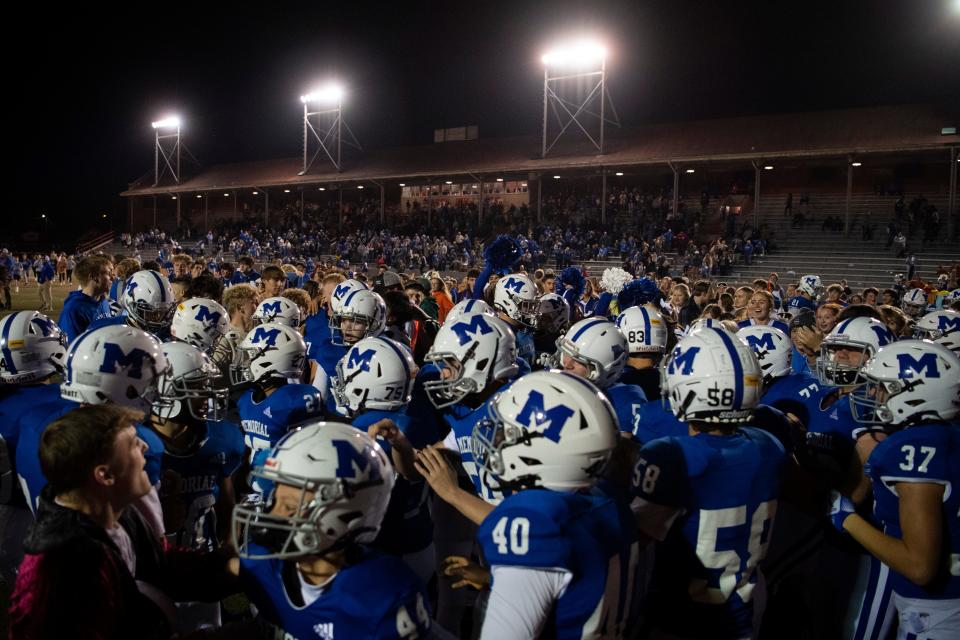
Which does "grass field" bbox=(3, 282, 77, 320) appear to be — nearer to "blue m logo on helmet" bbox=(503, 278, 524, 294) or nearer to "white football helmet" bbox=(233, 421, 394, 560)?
"blue m logo on helmet" bbox=(503, 278, 524, 294)

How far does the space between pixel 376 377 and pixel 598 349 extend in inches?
59.8

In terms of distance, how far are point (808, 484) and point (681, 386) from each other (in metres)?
0.81

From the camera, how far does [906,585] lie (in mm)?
3369

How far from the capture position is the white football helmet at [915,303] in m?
12.3

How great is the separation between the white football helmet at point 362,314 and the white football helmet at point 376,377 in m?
2.29

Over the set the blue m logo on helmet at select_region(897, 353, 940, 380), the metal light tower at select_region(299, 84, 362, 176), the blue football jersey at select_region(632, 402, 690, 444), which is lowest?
the blue football jersey at select_region(632, 402, 690, 444)

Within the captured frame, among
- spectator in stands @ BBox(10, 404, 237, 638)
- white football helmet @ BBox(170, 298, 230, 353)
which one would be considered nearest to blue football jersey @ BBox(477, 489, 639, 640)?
spectator in stands @ BBox(10, 404, 237, 638)

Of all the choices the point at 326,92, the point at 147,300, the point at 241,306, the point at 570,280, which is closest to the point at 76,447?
the point at 147,300

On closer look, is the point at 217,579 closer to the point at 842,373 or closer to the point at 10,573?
the point at 10,573

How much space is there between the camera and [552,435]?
2479mm

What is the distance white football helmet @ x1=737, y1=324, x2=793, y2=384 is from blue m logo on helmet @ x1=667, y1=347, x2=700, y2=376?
2.34 metres

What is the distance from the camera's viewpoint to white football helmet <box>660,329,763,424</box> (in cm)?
314

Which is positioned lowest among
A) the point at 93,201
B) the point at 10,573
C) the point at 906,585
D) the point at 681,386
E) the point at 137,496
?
the point at 10,573

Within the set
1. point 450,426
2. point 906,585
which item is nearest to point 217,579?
point 450,426
